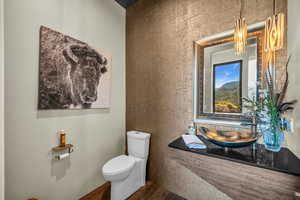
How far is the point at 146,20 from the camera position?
6.48 feet

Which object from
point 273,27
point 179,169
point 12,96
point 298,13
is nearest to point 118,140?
point 179,169

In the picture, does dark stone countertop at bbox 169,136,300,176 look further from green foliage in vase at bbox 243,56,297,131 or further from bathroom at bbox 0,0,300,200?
green foliage in vase at bbox 243,56,297,131

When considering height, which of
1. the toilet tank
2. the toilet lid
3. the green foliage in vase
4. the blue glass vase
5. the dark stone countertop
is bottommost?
the toilet lid

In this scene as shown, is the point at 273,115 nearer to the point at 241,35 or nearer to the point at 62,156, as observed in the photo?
the point at 241,35

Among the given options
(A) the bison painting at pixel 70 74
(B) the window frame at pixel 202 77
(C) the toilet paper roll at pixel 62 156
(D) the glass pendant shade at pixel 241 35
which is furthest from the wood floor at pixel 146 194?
(D) the glass pendant shade at pixel 241 35

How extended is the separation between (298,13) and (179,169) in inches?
72.6

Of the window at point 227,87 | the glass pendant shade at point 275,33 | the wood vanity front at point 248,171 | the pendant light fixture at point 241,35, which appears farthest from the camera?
the window at point 227,87

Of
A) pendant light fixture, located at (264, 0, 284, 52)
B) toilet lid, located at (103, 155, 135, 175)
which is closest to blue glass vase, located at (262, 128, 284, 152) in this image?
pendant light fixture, located at (264, 0, 284, 52)

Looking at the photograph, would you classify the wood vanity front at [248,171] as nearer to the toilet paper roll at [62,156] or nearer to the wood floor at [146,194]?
the wood floor at [146,194]

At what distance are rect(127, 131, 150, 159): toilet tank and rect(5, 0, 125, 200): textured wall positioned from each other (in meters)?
0.32

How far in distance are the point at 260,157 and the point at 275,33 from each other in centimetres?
90

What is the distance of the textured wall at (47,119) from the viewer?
111 cm

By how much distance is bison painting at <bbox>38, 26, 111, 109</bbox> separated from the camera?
4.23 feet

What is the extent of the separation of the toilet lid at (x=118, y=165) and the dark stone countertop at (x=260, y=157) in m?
0.73
